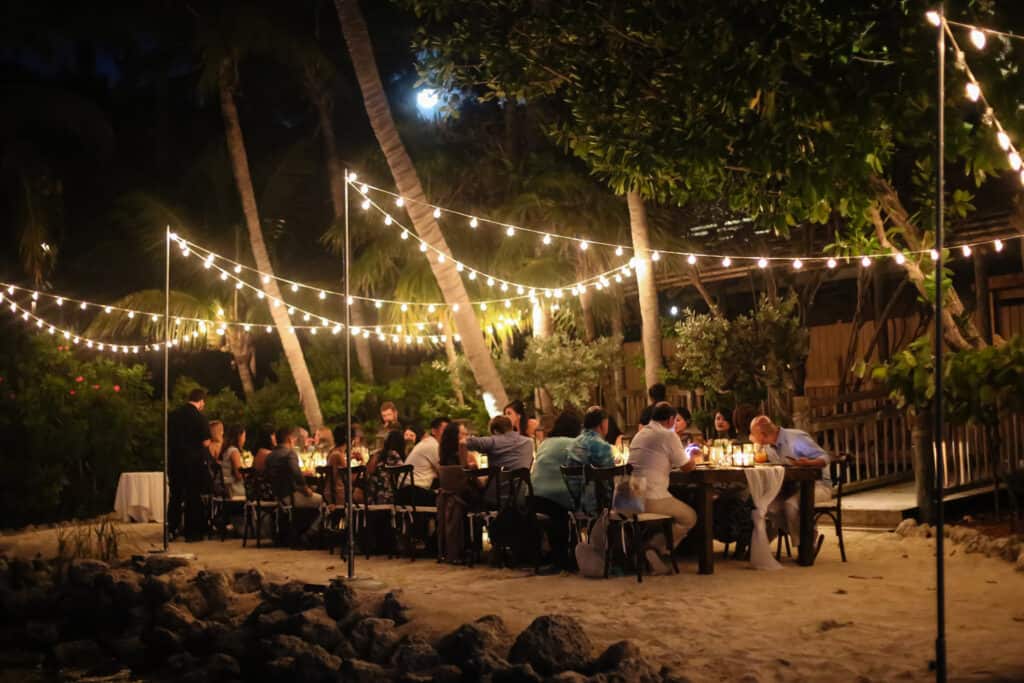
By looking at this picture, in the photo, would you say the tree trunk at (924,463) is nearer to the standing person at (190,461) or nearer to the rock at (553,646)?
the rock at (553,646)

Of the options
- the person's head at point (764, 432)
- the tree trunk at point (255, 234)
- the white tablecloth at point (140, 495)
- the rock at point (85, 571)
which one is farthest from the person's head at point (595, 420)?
the tree trunk at point (255, 234)

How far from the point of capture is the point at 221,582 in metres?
10.0

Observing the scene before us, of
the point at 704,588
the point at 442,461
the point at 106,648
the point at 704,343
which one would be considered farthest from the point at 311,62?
the point at 704,588

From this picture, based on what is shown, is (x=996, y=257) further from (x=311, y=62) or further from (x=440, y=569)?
(x=311, y=62)

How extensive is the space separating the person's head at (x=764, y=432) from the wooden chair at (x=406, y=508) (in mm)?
3065

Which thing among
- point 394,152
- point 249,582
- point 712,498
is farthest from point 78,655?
point 394,152

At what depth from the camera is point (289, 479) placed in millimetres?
12086

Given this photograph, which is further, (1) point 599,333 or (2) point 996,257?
(1) point 599,333

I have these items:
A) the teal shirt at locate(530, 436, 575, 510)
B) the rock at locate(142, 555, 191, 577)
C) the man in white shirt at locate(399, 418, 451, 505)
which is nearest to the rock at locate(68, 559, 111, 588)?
the rock at locate(142, 555, 191, 577)

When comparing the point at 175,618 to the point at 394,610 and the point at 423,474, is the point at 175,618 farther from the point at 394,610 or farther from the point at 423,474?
the point at 423,474

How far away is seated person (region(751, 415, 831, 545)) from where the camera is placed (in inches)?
385

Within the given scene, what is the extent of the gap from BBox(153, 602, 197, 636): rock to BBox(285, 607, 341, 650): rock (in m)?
1.28

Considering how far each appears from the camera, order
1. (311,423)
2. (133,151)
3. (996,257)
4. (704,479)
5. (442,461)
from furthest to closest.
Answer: (133,151)
(311,423)
(996,257)
(442,461)
(704,479)

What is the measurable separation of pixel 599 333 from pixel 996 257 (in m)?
7.06
